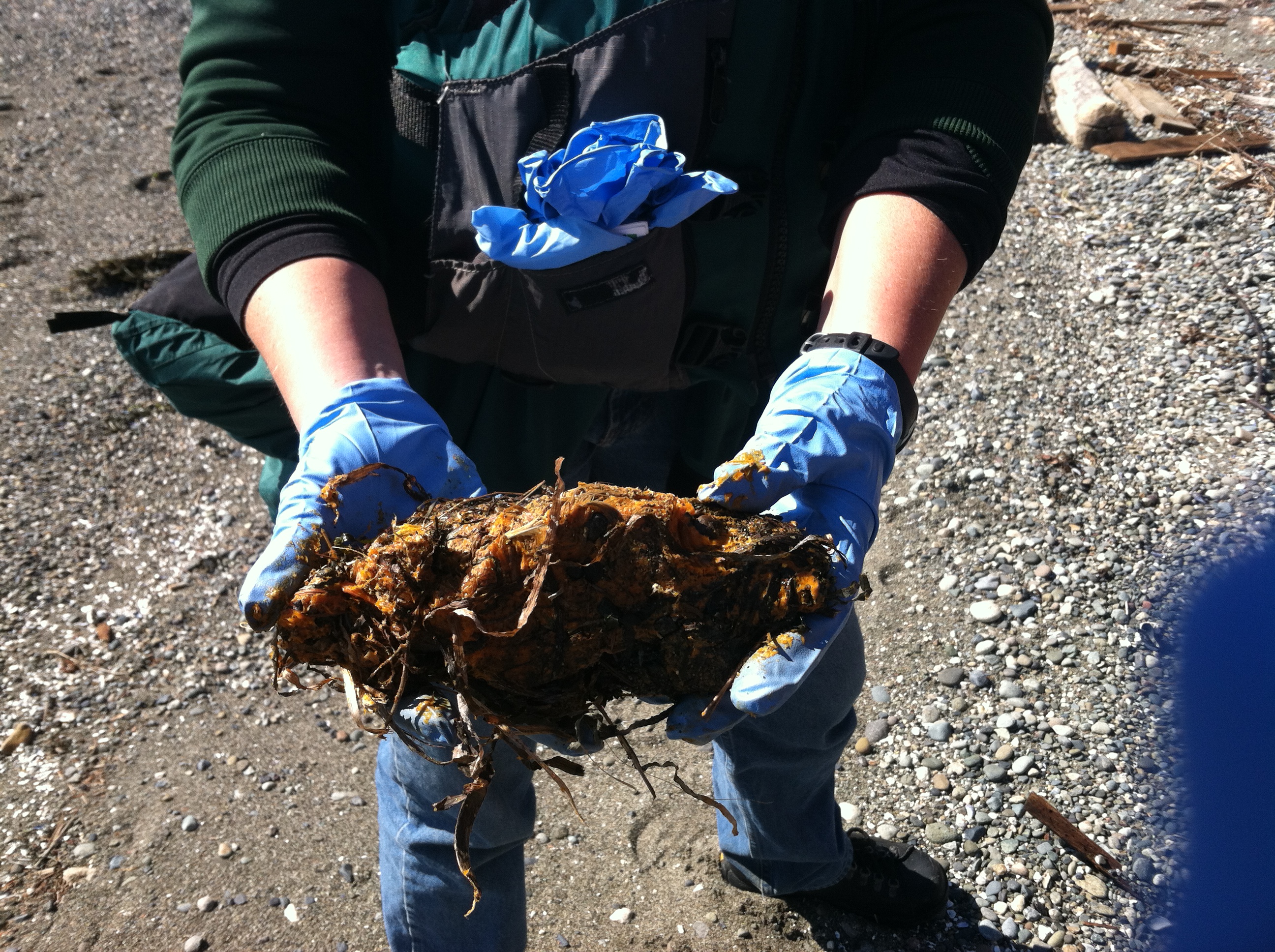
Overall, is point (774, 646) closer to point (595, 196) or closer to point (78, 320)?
point (595, 196)

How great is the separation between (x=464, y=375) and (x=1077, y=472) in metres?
2.84

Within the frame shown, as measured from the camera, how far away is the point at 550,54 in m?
1.73

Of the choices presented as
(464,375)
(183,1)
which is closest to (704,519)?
(464,375)

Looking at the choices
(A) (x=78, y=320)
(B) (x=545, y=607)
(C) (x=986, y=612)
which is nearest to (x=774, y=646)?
(B) (x=545, y=607)

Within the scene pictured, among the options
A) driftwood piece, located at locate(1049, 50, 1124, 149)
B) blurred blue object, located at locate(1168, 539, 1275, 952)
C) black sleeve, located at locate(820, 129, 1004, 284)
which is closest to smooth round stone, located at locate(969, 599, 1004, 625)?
black sleeve, located at locate(820, 129, 1004, 284)

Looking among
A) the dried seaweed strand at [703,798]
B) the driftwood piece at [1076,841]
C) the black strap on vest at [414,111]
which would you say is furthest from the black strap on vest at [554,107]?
the driftwood piece at [1076,841]

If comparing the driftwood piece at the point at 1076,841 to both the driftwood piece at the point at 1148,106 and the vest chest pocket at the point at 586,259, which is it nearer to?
the vest chest pocket at the point at 586,259

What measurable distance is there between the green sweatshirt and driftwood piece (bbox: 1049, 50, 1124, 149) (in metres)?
4.22

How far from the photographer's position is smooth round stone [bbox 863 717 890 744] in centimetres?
316

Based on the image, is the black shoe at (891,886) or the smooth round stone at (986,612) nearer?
the black shoe at (891,886)

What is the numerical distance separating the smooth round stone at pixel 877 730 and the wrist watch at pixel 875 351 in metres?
1.60

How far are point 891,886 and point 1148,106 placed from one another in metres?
5.27

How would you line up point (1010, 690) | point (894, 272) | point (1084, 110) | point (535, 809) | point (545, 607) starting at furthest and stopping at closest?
point (1084, 110)
point (1010, 690)
point (535, 809)
point (894, 272)
point (545, 607)

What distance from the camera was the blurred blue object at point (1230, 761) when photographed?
110 centimetres
